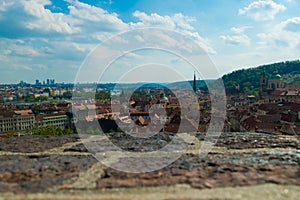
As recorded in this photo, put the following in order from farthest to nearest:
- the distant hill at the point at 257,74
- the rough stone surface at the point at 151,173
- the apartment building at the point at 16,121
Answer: the distant hill at the point at 257,74 → the apartment building at the point at 16,121 → the rough stone surface at the point at 151,173

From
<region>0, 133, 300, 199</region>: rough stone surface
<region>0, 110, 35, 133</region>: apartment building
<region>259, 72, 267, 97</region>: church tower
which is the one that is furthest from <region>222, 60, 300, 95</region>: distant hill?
<region>0, 133, 300, 199</region>: rough stone surface

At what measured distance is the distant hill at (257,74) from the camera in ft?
338

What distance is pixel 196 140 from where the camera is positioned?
236cm

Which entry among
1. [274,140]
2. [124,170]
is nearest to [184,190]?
[124,170]

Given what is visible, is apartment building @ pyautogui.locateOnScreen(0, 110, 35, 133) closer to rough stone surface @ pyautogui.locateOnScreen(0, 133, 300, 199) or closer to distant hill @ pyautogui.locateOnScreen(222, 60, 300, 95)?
rough stone surface @ pyautogui.locateOnScreen(0, 133, 300, 199)

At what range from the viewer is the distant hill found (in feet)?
338

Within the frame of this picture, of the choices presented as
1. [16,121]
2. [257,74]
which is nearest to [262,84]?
[257,74]

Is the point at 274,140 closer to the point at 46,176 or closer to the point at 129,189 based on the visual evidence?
the point at 129,189

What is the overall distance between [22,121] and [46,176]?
58.1 meters

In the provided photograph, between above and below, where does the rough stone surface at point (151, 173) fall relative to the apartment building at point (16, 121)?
above

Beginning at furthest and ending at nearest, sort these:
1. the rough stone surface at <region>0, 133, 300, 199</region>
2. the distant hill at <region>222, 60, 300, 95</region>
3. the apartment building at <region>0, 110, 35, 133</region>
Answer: the distant hill at <region>222, 60, 300, 95</region> < the apartment building at <region>0, 110, 35, 133</region> < the rough stone surface at <region>0, 133, 300, 199</region>

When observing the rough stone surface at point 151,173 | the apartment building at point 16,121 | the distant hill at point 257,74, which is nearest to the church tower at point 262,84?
the distant hill at point 257,74

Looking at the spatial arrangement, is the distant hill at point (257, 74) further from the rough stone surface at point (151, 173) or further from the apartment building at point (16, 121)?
the rough stone surface at point (151, 173)

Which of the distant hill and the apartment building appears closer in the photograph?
the apartment building
